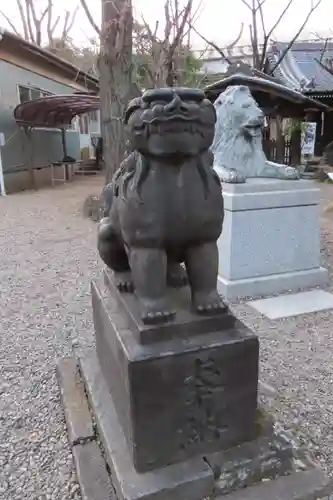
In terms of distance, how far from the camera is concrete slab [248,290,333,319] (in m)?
2.72

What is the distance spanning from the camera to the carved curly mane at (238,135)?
3.07 m

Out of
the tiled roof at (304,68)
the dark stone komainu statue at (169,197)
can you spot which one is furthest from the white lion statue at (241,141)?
the tiled roof at (304,68)

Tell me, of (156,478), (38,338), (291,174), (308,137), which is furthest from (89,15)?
(308,137)

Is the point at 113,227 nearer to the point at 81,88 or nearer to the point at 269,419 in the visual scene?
the point at 269,419

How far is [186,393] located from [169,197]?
0.57 meters

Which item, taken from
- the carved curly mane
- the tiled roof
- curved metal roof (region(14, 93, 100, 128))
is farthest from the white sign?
the carved curly mane

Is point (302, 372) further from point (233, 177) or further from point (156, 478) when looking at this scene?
point (233, 177)

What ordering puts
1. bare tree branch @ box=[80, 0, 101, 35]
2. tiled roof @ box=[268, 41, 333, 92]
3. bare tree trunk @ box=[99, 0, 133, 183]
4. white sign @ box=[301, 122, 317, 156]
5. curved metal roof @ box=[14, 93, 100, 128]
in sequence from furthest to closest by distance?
tiled roof @ box=[268, 41, 333, 92]
white sign @ box=[301, 122, 317, 156]
curved metal roof @ box=[14, 93, 100, 128]
bare tree branch @ box=[80, 0, 101, 35]
bare tree trunk @ box=[99, 0, 133, 183]

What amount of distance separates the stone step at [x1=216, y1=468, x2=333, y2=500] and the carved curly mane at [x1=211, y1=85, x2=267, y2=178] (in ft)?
7.66

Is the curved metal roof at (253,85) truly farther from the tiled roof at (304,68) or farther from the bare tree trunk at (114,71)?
the tiled roof at (304,68)

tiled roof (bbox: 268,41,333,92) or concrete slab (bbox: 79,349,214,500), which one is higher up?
tiled roof (bbox: 268,41,333,92)

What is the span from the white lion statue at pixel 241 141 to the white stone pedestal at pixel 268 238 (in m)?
0.13

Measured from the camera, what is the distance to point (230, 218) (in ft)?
9.59

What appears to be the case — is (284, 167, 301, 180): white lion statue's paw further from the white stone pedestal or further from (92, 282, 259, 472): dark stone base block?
(92, 282, 259, 472): dark stone base block
